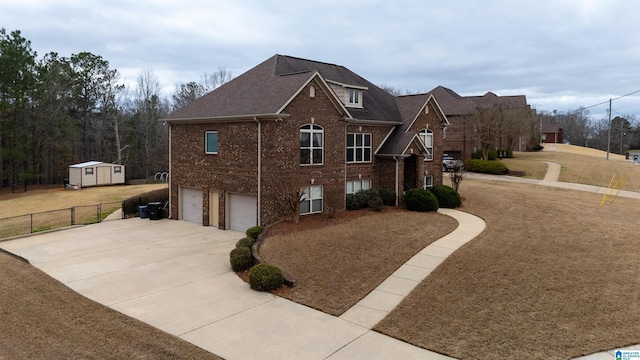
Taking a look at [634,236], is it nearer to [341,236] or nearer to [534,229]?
[534,229]

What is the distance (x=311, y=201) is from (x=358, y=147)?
520 centimetres

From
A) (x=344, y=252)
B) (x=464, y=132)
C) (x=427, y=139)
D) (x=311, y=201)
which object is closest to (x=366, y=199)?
(x=311, y=201)

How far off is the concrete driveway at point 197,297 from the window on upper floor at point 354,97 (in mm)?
10743

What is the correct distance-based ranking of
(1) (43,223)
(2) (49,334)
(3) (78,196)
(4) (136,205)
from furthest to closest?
(3) (78,196)
(4) (136,205)
(1) (43,223)
(2) (49,334)

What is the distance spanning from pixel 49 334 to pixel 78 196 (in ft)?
102

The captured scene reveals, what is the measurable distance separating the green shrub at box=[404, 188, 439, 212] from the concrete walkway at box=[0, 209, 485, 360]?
3551mm

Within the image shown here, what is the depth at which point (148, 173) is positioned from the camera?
186 ft

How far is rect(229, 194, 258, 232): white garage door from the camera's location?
20058 mm

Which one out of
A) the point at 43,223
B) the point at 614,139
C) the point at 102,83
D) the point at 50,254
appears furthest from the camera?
the point at 614,139

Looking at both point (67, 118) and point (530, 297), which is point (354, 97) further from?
point (67, 118)

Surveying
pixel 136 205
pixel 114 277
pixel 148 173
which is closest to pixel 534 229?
pixel 114 277

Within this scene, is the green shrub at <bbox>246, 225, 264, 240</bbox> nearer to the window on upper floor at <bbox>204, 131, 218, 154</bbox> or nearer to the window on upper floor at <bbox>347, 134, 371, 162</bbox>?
the window on upper floor at <bbox>204, 131, 218, 154</bbox>

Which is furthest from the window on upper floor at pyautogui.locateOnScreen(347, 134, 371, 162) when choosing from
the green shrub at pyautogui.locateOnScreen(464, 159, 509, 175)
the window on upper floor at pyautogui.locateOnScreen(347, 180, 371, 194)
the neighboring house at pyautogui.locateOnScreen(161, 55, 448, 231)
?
the green shrub at pyautogui.locateOnScreen(464, 159, 509, 175)

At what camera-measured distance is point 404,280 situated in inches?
489
